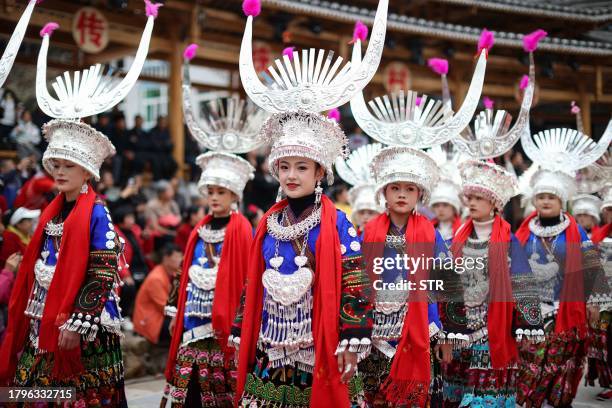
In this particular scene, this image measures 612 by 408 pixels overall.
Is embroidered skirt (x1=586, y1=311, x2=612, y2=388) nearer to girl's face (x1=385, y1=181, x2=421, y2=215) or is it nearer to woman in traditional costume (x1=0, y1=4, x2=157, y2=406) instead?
girl's face (x1=385, y1=181, x2=421, y2=215)

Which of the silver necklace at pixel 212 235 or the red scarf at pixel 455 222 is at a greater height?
the red scarf at pixel 455 222

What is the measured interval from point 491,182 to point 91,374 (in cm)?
311

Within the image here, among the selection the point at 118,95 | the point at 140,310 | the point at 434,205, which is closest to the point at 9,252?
the point at 140,310

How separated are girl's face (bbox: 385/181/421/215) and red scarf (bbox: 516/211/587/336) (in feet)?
6.43

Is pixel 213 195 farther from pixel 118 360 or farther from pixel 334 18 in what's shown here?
pixel 334 18

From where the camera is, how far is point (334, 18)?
12211 mm

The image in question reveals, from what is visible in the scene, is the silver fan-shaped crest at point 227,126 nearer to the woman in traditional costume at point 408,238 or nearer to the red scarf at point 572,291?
the woman in traditional costume at point 408,238

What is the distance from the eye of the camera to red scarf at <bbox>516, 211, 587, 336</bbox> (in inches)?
242

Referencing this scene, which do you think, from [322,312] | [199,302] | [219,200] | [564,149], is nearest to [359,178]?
[564,149]

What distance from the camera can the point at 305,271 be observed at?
12.2 ft

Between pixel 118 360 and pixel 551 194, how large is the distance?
3.96 metres

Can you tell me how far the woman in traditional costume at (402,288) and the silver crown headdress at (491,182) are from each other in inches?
27.4

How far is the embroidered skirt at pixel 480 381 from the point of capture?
5211 millimetres

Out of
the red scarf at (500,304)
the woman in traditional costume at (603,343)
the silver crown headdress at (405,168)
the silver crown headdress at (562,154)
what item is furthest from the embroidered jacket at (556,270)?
the silver crown headdress at (405,168)
